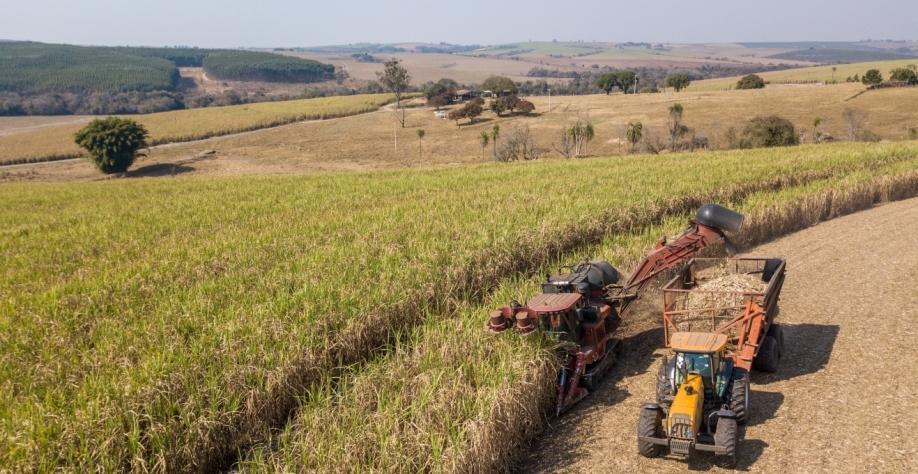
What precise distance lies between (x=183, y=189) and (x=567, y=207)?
20.4m

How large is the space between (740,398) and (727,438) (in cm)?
84

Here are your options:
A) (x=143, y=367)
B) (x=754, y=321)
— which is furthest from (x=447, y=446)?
(x=754, y=321)

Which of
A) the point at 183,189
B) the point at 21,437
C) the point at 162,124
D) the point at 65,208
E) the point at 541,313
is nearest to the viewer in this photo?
the point at 21,437

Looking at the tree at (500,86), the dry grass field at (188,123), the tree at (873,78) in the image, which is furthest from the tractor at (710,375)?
the tree at (500,86)

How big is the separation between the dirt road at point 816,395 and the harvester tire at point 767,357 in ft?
0.59

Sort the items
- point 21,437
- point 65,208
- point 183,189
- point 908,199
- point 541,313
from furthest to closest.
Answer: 1. point 183,189
2. point 65,208
3. point 908,199
4. point 541,313
5. point 21,437

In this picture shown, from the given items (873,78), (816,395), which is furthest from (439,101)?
(816,395)

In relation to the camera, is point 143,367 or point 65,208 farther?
point 65,208

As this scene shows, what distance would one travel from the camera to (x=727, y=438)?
671 cm

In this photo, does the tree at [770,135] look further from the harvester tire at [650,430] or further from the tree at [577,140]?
the harvester tire at [650,430]

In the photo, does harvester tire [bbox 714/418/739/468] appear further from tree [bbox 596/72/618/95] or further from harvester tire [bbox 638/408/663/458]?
tree [bbox 596/72/618/95]

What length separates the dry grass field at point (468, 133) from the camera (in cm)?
6031

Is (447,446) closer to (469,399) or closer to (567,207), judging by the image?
(469,399)

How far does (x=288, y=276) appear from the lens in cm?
1038
